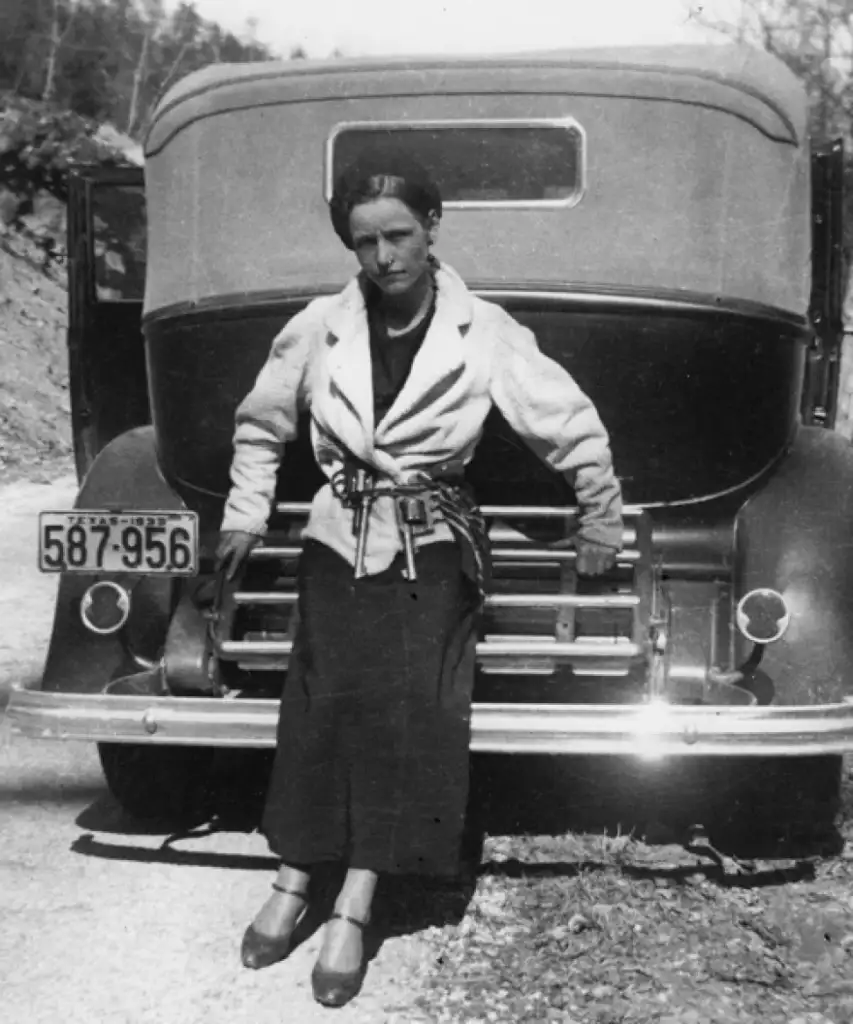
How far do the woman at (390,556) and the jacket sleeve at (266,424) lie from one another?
0.06 m

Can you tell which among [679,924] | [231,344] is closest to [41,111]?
[231,344]

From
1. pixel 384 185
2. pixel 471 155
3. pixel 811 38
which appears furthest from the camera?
pixel 811 38

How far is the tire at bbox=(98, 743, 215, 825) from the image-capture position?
4.01 meters

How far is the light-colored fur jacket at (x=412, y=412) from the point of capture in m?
3.16

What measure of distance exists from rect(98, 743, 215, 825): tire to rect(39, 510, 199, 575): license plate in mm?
743

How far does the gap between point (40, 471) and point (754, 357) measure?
10.9m

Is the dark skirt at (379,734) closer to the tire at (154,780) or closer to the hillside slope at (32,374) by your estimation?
the tire at (154,780)

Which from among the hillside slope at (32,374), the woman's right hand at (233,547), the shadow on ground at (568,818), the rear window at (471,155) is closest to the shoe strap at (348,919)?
the shadow on ground at (568,818)

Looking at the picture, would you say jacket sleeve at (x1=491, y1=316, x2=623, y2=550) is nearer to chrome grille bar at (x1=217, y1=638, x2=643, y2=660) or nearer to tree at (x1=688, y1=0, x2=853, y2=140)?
chrome grille bar at (x1=217, y1=638, x2=643, y2=660)

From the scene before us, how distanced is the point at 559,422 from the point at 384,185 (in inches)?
28.3

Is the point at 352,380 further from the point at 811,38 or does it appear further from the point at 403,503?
the point at 811,38

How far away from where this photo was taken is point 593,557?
3332 mm

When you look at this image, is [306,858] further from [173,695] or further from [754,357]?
[754,357]

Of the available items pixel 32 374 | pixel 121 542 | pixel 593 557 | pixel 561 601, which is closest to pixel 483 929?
pixel 561 601
